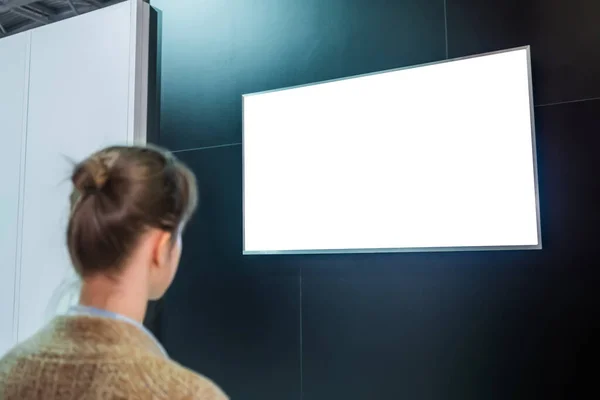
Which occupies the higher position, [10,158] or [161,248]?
[10,158]

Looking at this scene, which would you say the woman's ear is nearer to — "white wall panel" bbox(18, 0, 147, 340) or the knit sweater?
the knit sweater

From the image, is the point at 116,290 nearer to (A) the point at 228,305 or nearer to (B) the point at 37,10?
(A) the point at 228,305

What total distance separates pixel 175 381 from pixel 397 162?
1.57 metres

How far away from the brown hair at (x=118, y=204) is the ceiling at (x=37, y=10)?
3280mm

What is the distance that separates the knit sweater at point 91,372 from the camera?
626mm

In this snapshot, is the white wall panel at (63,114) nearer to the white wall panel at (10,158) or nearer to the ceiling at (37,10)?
the white wall panel at (10,158)

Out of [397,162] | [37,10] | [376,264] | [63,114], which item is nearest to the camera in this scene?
[397,162]

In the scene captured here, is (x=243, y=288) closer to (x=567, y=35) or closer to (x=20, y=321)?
(x=20, y=321)

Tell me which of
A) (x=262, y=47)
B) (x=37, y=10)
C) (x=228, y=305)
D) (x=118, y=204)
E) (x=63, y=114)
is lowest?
(x=228, y=305)

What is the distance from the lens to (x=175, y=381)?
2.08ft

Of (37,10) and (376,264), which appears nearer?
(376,264)

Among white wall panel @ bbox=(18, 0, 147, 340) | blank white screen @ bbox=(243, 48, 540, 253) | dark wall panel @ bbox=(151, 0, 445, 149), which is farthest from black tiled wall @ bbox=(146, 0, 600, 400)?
white wall panel @ bbox=(18, 0, 147, 340)

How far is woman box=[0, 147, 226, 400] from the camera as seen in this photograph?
2.08 feet

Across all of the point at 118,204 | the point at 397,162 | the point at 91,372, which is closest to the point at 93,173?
the point at 118,204
